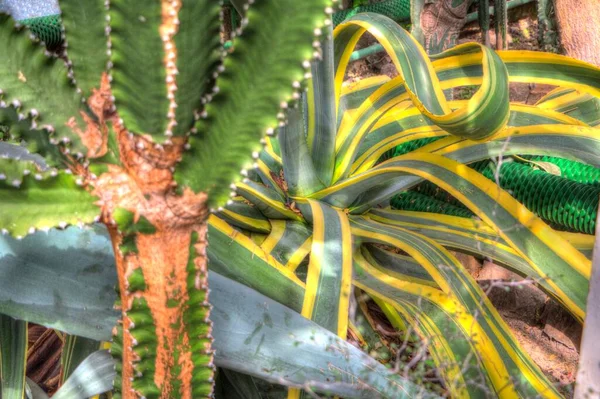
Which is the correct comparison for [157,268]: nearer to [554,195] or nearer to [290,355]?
[290,355]

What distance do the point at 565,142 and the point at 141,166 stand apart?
2.00ft

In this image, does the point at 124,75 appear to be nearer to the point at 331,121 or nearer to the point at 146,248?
the point at 146,248

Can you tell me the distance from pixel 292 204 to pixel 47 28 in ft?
4.63

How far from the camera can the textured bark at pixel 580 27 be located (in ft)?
3.71

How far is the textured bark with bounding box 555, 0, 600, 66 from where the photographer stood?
113 centimetres

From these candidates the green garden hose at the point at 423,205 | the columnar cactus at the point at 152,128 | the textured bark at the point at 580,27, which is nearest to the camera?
the columnar cactus at the point at 152,128

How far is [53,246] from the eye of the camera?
1.84ft

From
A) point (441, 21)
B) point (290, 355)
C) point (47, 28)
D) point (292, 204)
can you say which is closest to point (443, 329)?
point (290, 355)

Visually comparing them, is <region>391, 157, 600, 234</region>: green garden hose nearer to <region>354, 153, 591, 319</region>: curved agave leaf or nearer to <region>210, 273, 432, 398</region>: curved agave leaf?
<region>354, 153, 591, 319</region>: curved agave leaf

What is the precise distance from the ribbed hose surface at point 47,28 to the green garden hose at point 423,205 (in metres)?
1.38

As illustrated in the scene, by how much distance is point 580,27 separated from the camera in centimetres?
115

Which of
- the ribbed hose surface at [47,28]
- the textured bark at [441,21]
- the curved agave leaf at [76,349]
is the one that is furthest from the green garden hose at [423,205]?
the ribbed hose surface at [47,28]

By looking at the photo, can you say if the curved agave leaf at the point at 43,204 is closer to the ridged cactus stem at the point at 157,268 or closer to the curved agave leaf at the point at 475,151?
the ridged cactus stem at the point at 157,268

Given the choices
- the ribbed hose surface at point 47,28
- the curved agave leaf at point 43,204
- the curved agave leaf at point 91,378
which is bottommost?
the curved agave leaf at point 91,378
